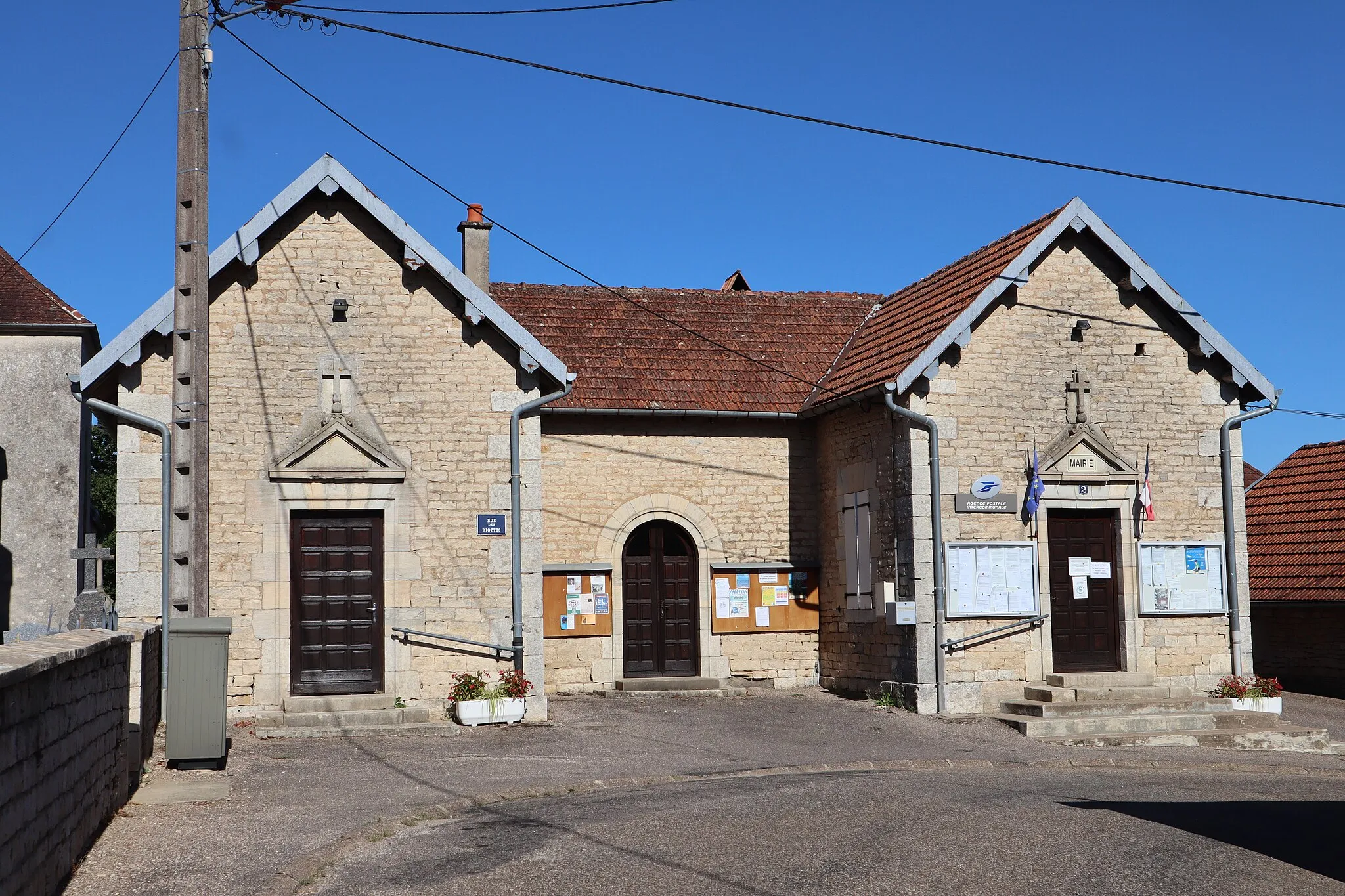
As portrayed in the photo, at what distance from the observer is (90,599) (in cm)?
1276

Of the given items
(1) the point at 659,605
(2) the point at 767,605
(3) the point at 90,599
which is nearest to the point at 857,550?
(2) the point at 767,605

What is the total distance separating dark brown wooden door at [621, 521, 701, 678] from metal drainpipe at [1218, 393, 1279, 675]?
23.1 feet

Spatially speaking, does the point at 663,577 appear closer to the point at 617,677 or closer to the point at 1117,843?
the point at 617,677

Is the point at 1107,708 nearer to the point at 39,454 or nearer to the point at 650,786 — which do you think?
the point at 650,786

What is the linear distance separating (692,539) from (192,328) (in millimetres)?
9366

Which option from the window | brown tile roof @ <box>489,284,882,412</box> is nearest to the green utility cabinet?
brown tile roof @ <box>489,284,882,412</box>

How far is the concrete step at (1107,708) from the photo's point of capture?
15.5m

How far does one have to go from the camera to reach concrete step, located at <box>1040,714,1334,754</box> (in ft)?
49.6

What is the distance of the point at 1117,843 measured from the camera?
8.30 meters

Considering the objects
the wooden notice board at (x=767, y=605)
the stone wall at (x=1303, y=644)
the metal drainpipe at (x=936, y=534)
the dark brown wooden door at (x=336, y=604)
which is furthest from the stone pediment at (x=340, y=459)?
the stone wall at (x=1303, y=644)

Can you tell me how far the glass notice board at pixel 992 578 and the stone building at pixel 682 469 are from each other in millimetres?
34

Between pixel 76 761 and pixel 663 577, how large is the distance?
1177cm

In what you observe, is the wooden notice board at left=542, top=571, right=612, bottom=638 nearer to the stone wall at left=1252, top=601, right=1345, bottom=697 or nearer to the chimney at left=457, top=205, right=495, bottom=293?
the chimney at left=457, top=205, right=495, bottom=293

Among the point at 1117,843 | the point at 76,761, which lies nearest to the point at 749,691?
the point at 1117,843
